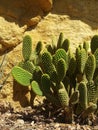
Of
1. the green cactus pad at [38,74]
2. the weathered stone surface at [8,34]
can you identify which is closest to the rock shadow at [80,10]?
the weathered stone surface at [8,34]

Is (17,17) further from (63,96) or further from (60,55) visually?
(63,96)

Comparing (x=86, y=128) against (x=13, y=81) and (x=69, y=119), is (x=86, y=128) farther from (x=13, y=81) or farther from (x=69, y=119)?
(x=13, y=81)

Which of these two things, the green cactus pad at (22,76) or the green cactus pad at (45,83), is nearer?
the green cactus pad at (45,83)

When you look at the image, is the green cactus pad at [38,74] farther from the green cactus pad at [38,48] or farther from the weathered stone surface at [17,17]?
the weathered stone surface at [17,17]

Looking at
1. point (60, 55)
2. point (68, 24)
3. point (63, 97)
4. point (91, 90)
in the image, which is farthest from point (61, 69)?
point (68, 24)

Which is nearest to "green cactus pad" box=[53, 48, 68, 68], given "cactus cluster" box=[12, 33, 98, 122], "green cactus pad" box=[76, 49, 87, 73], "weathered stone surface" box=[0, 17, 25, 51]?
"cactus cluster" box=[12, 33, 98, 122]

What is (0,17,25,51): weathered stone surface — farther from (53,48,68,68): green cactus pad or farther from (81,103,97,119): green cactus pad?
(81,103,97,119): green cactus pad

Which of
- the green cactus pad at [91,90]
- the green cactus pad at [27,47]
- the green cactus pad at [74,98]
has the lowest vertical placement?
the green cactus pad at [74,98]
